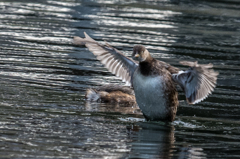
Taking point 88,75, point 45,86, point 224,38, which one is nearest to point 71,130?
point 45,86

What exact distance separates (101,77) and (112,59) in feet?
8.05

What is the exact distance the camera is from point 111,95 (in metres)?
10.8

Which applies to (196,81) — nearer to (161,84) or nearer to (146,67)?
(161,84)

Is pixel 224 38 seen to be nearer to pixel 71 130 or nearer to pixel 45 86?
pixel 45 86

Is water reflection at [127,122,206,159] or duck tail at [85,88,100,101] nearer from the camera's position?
water reflection at [127,122,206,159]

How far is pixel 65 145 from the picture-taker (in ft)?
23.4

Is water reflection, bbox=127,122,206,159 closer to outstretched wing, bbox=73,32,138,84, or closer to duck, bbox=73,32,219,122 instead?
duck, bbox=73,32,219,122

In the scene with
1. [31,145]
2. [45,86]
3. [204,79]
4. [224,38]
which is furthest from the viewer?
[224,38]

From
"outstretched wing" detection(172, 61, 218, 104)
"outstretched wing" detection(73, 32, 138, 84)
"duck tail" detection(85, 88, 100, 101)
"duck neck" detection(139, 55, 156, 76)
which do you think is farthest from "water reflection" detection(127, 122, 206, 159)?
"duck tail" detection(85, 88, 100, 101)

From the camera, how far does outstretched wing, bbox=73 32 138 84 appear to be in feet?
33.1

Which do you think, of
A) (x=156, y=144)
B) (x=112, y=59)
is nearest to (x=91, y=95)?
(x=112, y=59)

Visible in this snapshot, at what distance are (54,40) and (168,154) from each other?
364 inches

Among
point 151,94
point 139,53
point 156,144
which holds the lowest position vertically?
point 156,144

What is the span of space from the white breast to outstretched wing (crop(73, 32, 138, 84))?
1.18 meters
